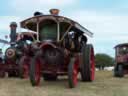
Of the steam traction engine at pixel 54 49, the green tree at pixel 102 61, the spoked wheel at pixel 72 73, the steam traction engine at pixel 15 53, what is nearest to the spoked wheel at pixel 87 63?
the steam traction engine at pixel 54 49

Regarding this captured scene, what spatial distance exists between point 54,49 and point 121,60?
→ 10024 millimetres

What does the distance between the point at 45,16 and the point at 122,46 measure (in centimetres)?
1088

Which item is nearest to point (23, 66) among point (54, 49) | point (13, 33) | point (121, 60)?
point (13, 33)

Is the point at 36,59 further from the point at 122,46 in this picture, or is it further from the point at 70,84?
the point at 122,46

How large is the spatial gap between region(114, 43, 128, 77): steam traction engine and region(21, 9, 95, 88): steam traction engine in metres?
Result: 7.97

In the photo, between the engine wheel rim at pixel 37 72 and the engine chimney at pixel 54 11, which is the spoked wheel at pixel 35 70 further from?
the engine chimney at pixel 54 11

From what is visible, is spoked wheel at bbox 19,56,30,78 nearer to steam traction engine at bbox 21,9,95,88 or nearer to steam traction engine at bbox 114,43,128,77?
steam traction engine at bbox 21,9,95,88

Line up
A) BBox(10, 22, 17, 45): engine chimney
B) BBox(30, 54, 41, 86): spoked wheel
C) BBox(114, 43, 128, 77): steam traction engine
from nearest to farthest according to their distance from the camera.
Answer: BBox(30, 54, 41, 86): spoked wheel → BBox(10, 22, 17, 45): engine chimney → BBox(114, 43, 128, 77): steam traction engine

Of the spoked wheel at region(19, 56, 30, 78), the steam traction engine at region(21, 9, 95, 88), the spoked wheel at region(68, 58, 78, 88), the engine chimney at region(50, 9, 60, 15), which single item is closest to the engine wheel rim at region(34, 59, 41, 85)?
the steam traction engine at region(21, 9, 95, 88)

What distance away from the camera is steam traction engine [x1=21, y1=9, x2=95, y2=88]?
13125mm

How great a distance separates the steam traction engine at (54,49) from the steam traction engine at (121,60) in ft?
26.1

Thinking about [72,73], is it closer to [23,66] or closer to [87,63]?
[87,63]

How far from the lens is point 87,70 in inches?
571

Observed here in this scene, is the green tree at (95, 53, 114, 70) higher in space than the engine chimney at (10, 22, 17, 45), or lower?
lower
